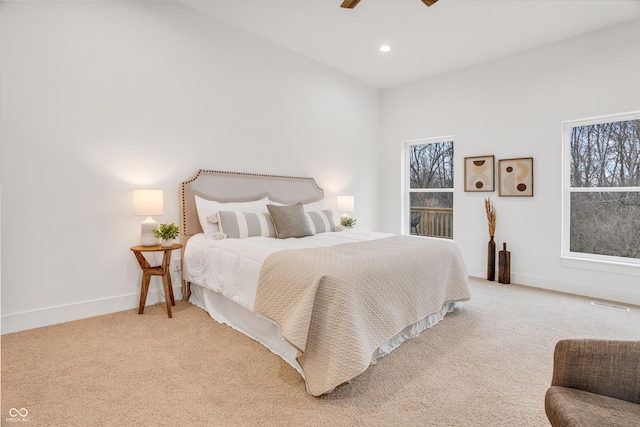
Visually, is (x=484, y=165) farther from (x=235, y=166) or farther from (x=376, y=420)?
(x=376, y=420)

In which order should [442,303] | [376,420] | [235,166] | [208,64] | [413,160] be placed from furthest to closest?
1. [413,160]
2. [235,166]
3. [208,64]
4. [442,303]
5. [376,420]

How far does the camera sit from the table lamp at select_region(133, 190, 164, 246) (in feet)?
9.12

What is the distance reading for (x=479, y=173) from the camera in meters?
4.38

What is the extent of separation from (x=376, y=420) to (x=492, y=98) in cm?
420

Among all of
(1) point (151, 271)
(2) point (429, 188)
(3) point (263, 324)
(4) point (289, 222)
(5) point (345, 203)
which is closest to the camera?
(3) point (263, 324)

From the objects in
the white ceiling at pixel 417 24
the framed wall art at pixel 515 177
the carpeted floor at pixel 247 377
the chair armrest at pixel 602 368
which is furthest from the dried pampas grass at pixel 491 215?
the chair armrest at pixel 602 368

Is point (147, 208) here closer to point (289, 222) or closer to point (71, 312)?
point (71, 312)

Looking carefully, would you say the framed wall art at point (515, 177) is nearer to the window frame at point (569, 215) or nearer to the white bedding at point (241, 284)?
the window frame at point (569, 215)

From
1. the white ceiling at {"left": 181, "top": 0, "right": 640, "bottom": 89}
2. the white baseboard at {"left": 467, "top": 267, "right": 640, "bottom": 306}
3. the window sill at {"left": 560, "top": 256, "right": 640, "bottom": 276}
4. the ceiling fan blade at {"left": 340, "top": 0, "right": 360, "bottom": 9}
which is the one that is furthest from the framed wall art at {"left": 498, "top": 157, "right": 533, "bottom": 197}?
the ceiling fan blade at {"left": 340, "top": 0, "right": 360, "bottom": 9}

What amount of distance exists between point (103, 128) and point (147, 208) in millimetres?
801

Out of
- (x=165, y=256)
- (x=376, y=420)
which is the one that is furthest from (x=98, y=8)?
(x=376, y=420)

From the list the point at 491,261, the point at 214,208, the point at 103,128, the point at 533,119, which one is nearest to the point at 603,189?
the point at 533,119

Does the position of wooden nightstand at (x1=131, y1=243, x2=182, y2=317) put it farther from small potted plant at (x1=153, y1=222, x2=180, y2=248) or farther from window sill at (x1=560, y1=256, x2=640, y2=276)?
window sill at (x1=560, y1=256, x2=640, y2=276)

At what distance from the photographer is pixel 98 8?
109 inches
